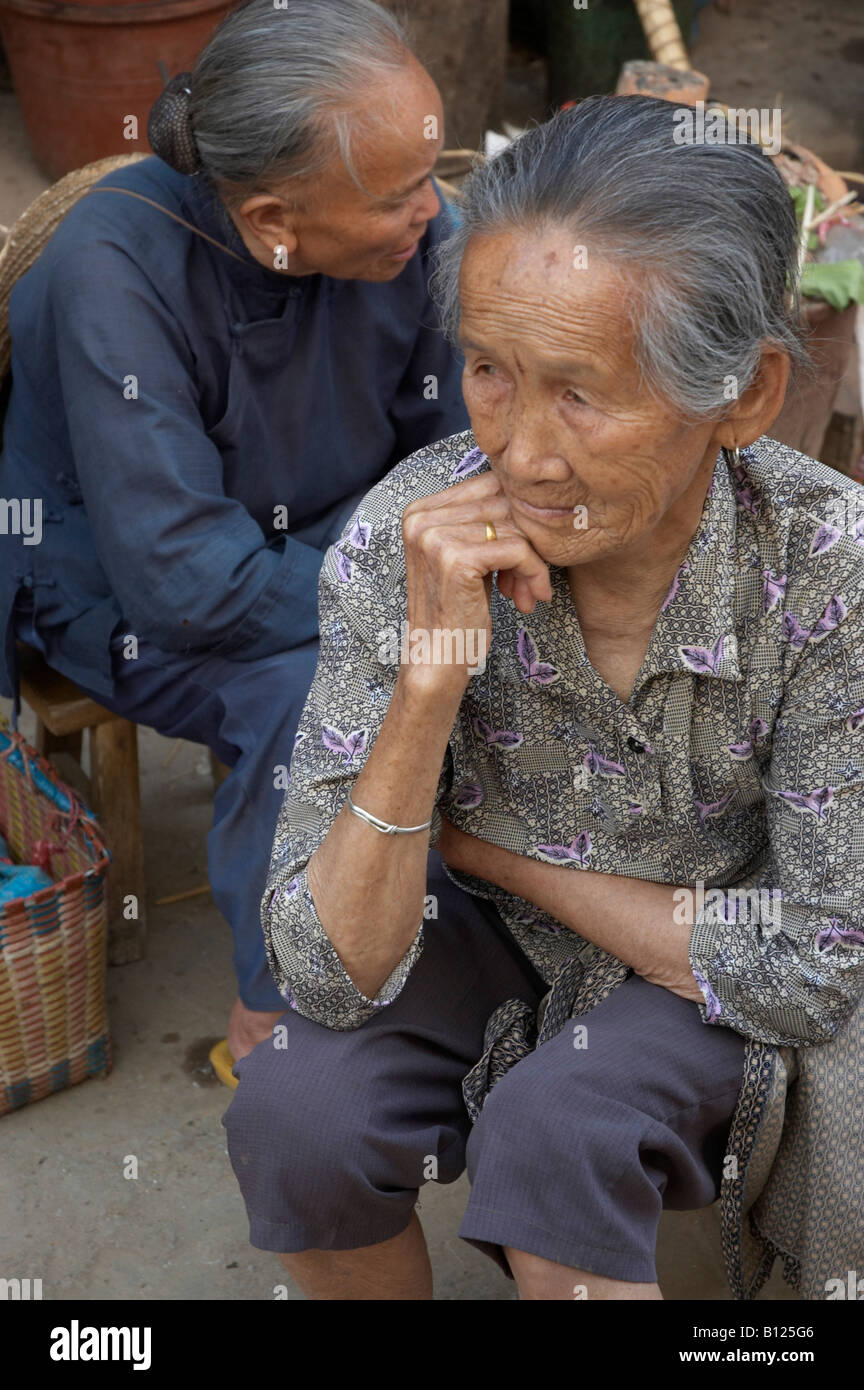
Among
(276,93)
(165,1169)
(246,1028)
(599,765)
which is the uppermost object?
(276,93)

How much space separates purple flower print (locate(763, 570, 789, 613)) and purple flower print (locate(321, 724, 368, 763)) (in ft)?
1.72

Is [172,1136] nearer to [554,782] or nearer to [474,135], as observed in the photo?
[554,782]

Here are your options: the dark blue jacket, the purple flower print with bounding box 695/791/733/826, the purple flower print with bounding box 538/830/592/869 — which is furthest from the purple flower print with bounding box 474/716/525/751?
the dark blue jacket

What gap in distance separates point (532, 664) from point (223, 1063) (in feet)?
4.38

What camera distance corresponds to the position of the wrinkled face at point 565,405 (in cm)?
155

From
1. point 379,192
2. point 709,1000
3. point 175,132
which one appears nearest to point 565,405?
point 709,1000

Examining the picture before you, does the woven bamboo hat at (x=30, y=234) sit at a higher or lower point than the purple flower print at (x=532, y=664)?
higher

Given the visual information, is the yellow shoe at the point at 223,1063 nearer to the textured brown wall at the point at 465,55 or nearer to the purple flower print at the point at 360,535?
the purple flower print at the point at 360,535

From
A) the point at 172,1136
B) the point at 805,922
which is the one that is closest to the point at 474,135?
the point at 172,1136

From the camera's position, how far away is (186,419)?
2.52 meters

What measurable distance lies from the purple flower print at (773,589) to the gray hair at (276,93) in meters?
1.08

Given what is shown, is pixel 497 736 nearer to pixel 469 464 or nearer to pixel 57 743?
pixel 469 464

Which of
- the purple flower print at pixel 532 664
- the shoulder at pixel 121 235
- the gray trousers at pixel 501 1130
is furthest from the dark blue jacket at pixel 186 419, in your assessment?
the gray trousers at pixel 501 1130

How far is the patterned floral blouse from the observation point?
1.80 meters
